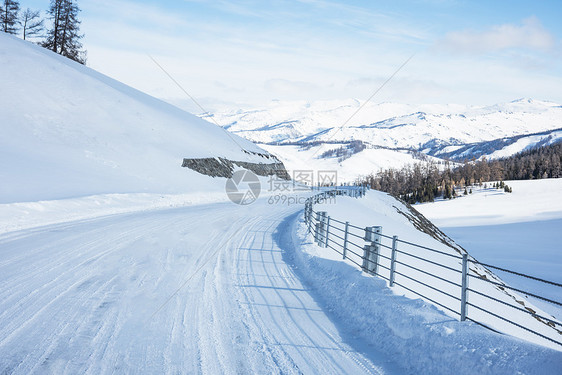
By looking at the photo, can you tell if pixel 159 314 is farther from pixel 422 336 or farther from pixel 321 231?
pixel 321 231

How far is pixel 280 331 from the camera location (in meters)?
5.80

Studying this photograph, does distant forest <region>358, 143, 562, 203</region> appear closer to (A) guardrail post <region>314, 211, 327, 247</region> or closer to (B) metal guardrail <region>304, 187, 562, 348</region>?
(B) metal guardrail <region>304, 187, 562, 348</region>

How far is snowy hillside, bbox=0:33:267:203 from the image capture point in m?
22.3

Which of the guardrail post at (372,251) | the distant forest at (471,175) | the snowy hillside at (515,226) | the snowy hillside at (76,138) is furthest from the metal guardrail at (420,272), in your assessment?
the distant forest at (471,175)

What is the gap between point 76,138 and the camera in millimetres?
29844

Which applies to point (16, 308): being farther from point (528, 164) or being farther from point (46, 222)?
point (528, 164)

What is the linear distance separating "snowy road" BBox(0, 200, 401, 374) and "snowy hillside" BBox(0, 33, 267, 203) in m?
10.7

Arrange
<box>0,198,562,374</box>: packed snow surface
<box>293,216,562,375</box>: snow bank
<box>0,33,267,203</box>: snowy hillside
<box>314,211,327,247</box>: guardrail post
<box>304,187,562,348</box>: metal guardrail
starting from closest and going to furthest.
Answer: <box>293,216,562,375</box>: snow bank
<box>0,198,562,374</box>: packed snow surface
<box>304,187,562,348</box>: metal guardrail
<box>314,211,327,247</box>: guardrail post
<box>0,33,267,203</box>: snowy hillside

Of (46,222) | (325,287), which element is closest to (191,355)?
(325,287)

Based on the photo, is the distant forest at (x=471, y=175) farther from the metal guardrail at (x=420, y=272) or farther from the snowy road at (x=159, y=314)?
the snowy road at (x=159, y=314)

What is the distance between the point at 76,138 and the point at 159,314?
93.8 feet

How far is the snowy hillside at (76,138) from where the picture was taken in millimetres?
22344

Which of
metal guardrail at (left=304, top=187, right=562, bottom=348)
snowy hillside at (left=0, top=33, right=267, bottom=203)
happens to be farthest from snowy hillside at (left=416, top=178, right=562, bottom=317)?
snowy hillside at (left=0, top=33, right=267, bottom=203)

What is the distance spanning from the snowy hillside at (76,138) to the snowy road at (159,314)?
35.0 feet
